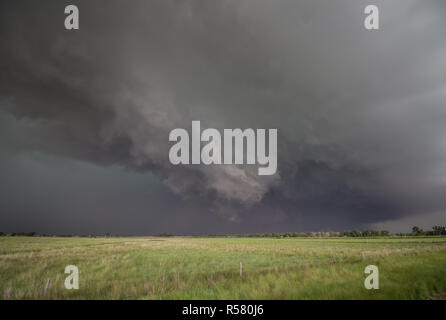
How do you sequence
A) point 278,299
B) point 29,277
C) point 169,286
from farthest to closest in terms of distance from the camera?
1. point 29,277
2. point 169,286
3. point 278,299

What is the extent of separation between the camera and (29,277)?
725 inches

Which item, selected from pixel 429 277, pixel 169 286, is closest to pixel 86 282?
pixel 169 286
